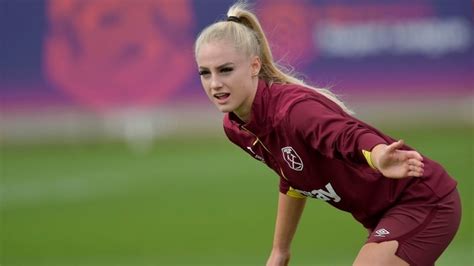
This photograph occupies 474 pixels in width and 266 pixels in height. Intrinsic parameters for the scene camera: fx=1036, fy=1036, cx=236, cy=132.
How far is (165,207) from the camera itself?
1261cm

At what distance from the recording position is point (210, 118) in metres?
14.7

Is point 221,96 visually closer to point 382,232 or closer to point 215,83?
point 215,83

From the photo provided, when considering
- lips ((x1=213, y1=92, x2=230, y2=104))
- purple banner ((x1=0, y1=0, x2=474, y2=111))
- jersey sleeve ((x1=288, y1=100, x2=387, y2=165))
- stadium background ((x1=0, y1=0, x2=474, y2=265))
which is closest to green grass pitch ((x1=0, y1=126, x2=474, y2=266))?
stadium background ((x1=0, y1=0, x2=474, y2=265))

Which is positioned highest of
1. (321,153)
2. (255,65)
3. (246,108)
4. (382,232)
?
(255,65)

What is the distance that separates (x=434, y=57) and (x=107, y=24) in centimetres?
470

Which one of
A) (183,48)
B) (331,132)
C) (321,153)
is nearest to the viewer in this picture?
(331,132)

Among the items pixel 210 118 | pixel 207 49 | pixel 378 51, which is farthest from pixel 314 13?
pixel 207 49

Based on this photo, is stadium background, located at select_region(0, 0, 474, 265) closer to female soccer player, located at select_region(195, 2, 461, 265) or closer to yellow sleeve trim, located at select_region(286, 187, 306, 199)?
yellow sleeve trim, located at select_region(286, 187, 306, 199)

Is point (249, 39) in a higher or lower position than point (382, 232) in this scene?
higher

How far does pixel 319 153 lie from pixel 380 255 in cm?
54

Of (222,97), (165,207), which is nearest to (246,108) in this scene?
(222,97)

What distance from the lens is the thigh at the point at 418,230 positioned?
4.74m

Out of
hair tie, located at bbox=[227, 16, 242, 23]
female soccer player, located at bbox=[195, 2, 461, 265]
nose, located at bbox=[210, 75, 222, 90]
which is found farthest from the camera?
hair tie, located at bbox=[227, 16, 242, 23]

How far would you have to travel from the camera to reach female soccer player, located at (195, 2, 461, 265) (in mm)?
4609
